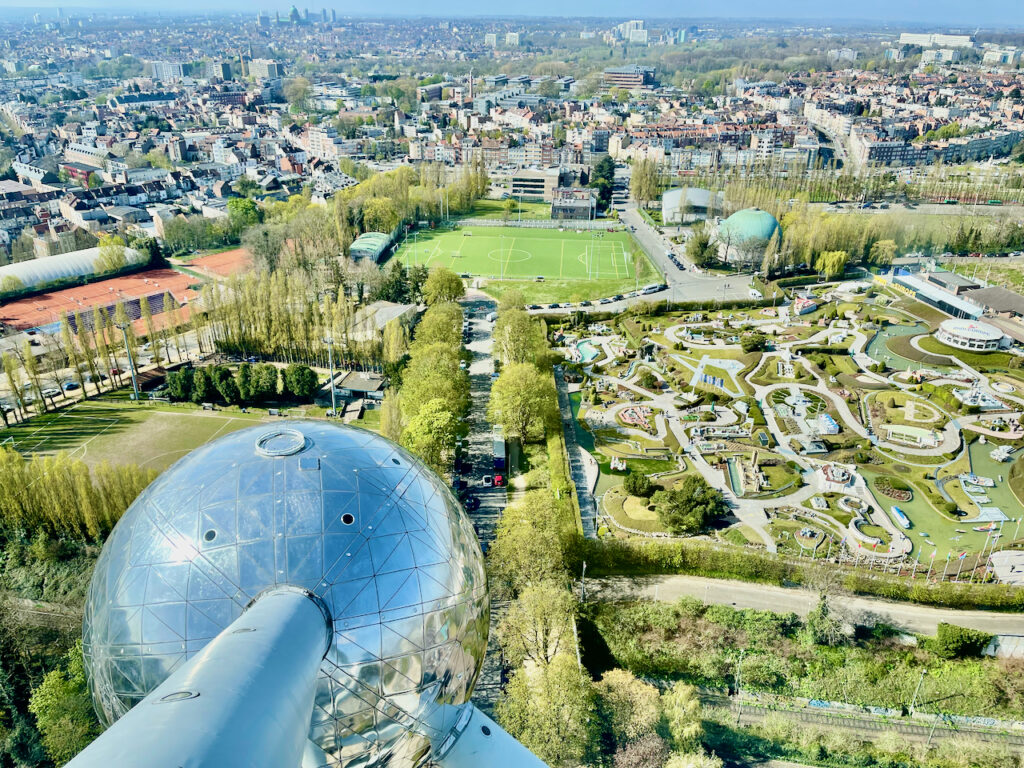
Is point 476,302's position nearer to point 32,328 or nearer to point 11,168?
point 32,328

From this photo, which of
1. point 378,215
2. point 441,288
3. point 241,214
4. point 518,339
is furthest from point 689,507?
point 241,214

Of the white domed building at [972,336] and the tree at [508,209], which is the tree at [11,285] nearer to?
the tree at [508,209]

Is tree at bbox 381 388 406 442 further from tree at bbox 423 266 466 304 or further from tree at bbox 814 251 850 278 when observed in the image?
tree at bbox 814 251 850 278

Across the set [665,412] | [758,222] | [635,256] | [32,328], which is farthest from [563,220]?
[32,328]

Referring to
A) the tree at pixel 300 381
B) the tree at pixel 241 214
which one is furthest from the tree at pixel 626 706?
the tree at pixel 241 214

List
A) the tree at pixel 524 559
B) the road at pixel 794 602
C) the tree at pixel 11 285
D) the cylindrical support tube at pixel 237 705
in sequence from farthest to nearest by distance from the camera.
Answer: the tree at pixel 11 285
the road at pixel 794 602
the tree at pixel 524 559
the cylindrical support tube at pixel 237 705

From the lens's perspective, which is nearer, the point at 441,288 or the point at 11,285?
the point at 441,288

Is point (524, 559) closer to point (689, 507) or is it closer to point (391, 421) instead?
point (689, 507)
